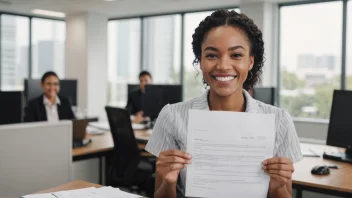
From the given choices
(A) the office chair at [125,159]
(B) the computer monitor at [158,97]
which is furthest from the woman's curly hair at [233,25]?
(B) the computer monitor at [158,97]

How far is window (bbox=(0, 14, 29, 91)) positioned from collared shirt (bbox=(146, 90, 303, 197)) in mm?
6962

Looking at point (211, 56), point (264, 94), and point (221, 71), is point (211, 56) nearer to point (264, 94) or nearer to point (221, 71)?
point (221, 71)

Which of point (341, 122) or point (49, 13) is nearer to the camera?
point (341, 122)

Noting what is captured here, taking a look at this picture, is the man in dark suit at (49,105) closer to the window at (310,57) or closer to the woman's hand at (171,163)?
the woman's hand at (171,163)

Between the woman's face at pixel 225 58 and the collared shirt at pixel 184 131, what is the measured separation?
153 millimetres

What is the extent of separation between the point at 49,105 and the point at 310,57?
13.3ft

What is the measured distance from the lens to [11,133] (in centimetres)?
211

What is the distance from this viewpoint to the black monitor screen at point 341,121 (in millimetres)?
2658

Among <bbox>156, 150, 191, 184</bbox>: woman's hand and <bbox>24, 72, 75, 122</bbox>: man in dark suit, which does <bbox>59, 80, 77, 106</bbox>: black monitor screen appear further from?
<bbox>156, 150, 191, 184</bbox>: woman's hand

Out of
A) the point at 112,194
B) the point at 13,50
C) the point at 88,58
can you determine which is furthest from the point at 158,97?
the point at 13,50

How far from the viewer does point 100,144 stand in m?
3.40

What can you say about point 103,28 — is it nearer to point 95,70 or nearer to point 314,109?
point 95,70

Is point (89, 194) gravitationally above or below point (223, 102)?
below

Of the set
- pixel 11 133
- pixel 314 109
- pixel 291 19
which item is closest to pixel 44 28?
pixel 291 19
